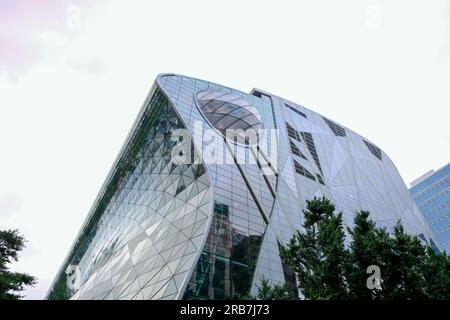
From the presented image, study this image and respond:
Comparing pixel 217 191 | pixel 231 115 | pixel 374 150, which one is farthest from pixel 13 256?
pixel 374 150

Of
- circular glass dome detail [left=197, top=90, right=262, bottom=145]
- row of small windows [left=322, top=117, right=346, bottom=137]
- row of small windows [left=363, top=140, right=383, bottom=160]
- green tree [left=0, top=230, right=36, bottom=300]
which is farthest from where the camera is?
row of small windows [left=363, top=140, right=383, bottom=160]

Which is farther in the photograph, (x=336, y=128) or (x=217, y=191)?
(x=336, y=128)

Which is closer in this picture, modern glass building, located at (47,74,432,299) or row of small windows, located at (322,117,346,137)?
modern glass building, located at (47,74,432,299)

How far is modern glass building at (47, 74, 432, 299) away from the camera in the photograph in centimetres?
2320

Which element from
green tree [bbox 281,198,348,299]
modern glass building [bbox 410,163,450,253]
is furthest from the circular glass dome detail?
modern glass building [bbox 410,163,450,253]

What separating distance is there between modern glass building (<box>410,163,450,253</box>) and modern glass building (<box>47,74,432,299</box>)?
49.8 m

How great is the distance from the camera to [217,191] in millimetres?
26484

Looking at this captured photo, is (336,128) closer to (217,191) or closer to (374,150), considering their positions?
(374,150)

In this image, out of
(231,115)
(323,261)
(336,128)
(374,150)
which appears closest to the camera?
(323,261)

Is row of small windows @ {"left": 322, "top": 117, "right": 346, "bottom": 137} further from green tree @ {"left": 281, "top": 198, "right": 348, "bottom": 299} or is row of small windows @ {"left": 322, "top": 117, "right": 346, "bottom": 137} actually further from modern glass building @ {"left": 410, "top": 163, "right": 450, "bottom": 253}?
modern glass building @ {"left": 410, "top": 163, "right": 450, "bottom": 253}

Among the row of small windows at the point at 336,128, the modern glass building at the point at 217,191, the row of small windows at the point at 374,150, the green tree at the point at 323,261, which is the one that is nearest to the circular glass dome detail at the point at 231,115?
the modern glass building at the point at 217,191

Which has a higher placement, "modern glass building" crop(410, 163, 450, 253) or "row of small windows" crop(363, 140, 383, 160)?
"modern glass building" crop(410, 163, 450, 253)

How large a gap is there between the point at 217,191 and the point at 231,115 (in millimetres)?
12552
